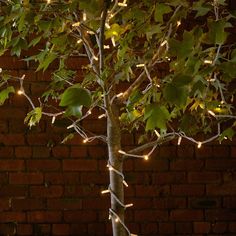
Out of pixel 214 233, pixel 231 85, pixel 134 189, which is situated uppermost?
pixel 231 85

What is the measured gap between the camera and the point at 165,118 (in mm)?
1143

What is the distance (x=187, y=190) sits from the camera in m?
2.60

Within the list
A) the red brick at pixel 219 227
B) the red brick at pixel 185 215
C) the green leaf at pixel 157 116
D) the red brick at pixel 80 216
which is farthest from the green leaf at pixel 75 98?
the red brick at pixel 219 227

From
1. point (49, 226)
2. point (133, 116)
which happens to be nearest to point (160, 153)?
point (49, 226)

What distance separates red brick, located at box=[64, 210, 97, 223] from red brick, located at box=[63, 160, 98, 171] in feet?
0.73

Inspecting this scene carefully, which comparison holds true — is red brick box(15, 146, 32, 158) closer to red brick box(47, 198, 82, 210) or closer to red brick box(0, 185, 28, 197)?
red brick box(0, 185, 28, 197)

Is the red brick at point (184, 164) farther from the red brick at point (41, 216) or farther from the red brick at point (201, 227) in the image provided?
the red brick at point (41, 216)

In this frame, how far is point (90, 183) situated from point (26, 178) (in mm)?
329

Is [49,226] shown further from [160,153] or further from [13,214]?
[160,153]

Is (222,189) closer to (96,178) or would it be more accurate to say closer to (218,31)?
(96,178)

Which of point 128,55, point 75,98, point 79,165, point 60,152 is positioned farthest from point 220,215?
point 75,98

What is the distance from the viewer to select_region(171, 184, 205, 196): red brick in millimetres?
2592

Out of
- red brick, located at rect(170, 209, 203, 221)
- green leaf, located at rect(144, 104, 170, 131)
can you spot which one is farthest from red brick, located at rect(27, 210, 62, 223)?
green leaf, located at rect(144, 104, 170, 131)

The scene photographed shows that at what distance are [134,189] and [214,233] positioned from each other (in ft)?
1.65
